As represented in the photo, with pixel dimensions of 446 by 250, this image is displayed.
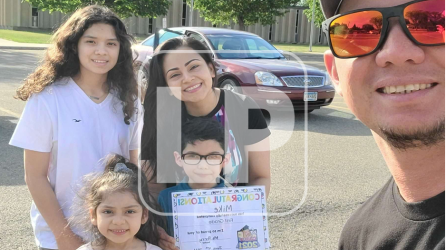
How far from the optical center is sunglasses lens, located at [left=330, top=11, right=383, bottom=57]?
45.3 inches

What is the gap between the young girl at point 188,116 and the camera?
7.58 ft

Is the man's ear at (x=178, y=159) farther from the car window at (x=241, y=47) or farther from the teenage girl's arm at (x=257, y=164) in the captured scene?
the car window at (x=241, y=47)

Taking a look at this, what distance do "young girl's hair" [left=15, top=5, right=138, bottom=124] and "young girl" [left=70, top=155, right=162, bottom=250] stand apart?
1.09 ft

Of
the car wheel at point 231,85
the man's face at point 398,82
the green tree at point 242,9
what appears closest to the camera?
the man's face at point 398,82

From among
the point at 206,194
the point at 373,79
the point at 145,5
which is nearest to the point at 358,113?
the point at 373,79

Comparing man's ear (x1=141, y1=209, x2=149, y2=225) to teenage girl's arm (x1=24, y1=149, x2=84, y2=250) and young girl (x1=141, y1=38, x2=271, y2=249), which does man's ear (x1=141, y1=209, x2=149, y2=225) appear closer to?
young girl (x1=141, y1=38, x2=271, y2=249)

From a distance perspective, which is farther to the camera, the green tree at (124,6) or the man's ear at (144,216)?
the green tree at (124,6)

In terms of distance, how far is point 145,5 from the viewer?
111 ft

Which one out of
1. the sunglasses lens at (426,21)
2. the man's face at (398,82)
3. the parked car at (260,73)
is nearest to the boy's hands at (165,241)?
the man's face at (398,82)

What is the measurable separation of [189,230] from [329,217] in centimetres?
266

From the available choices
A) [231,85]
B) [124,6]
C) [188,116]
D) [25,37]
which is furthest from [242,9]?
[188,116]

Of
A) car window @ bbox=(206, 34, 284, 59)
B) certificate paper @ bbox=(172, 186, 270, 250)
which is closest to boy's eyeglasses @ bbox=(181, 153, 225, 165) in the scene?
certificate paper @ bbox=(172, 186, 270, 250)

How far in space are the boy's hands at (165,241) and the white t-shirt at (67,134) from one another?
1.31ft

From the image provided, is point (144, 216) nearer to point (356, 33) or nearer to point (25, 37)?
point (356, 33)
